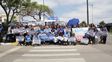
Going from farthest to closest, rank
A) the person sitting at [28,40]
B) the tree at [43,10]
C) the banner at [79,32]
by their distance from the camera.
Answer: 1. the tree at [43,10]
2. the banner at [79,32]
3. the person sitting at [28,40]

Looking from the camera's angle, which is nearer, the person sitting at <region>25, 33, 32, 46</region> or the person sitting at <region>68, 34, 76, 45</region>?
the person sitting at <region>25, 33, 32, 46</region>

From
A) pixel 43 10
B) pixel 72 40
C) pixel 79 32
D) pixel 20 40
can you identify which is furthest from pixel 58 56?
pixel 43 10

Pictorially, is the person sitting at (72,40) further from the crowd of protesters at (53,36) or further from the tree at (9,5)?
the tree at (9,5)

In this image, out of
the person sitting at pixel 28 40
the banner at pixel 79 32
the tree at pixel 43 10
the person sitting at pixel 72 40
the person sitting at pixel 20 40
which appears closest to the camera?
the person sitting at pixel 28 40

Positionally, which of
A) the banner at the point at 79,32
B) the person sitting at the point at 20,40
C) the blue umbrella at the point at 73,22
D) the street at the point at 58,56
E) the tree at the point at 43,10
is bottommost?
the street at the point at 58,56

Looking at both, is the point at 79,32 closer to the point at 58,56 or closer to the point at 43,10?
the point at 58,56

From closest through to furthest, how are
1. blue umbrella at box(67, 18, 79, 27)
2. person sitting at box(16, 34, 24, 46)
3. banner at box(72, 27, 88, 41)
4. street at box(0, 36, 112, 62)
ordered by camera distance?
street at box(0, 36, 112, 62) < person sitting at box(16, 34, 24, 46) < banner at box(72, 27, 88, 41) < blue umbrella at box(67, 18, 79, 27)

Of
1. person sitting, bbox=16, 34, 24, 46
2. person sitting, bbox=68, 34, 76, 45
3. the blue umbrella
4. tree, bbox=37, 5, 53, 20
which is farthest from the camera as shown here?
→ tree, bbox=37, 5, 53, 20

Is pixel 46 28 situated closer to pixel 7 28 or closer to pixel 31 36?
pixel 31 36

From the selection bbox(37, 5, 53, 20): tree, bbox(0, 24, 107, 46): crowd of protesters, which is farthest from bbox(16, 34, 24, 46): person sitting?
bbox(37, 5, 53, 20): tree

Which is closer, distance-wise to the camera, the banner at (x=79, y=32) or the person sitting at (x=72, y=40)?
the person sitting at (x=72, y=40)

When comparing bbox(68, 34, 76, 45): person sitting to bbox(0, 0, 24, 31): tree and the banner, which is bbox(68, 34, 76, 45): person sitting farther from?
bbox(0, 0, 24, 31): tree

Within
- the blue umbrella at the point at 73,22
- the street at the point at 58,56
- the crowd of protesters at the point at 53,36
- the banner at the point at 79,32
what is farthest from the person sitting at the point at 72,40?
the street at the point at 58,56

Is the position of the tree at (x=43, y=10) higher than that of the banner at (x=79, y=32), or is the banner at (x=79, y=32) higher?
the tree at (x=43, y=10)
